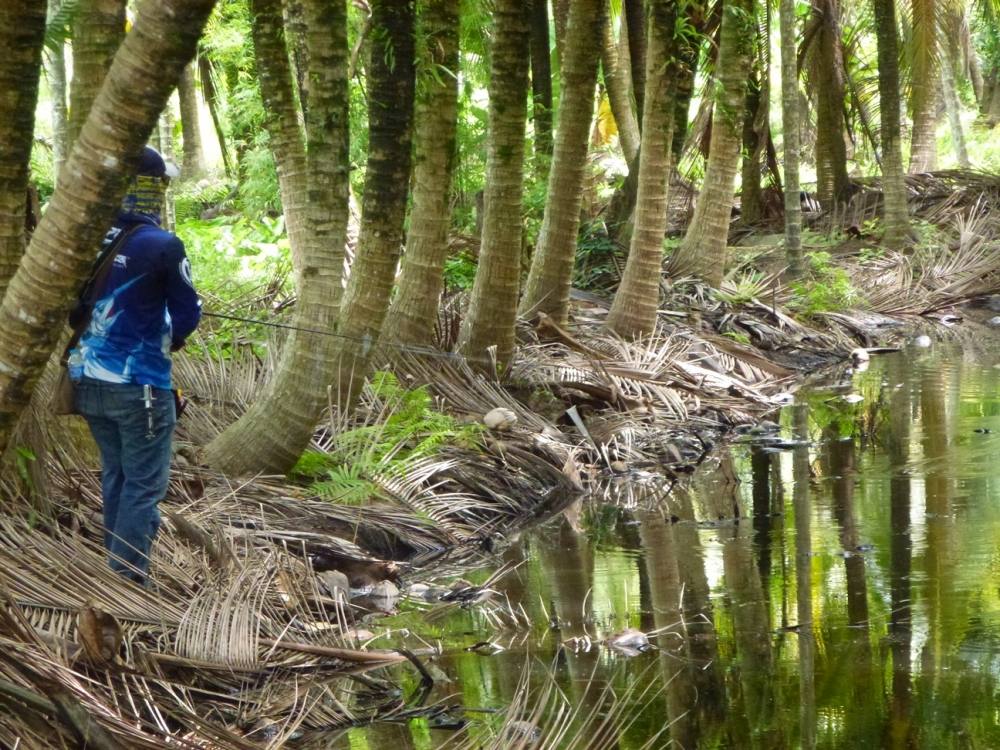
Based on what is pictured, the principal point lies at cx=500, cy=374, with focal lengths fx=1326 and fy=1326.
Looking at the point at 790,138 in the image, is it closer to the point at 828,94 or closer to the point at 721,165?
the point at 721,165

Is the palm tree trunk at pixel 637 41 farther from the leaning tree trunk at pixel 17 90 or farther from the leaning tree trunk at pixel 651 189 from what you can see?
the leaning tree trunk at pixel 17 90

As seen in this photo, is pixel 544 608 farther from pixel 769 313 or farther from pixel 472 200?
pixel 472 200

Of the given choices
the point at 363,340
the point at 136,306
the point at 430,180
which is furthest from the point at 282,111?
the point at 136,306

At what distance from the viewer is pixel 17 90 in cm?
465

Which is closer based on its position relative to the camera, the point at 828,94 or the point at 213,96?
the point at 828,94

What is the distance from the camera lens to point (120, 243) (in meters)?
5.72

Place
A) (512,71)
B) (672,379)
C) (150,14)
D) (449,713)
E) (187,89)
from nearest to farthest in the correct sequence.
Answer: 1. (150,14)
2. (449,713)
3. (512,71)
4. (672,379)
5. (187,89)

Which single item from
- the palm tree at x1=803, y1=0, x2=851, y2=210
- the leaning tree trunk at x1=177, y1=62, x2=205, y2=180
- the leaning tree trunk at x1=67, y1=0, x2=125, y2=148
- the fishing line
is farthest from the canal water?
the leaning tree trunk at x1=177, y1=62, x2=205, y2=180

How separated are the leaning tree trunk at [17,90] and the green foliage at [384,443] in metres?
3.53

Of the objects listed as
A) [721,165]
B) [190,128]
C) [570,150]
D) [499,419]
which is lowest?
[499,419]

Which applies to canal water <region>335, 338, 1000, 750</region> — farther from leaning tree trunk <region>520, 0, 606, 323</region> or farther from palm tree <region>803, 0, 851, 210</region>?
palm tree <region>803, 0, 851, 210</region>

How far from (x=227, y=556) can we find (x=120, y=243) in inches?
61.5

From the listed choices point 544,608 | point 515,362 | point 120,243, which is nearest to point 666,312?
point 515,362

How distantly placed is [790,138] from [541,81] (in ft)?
12.8
